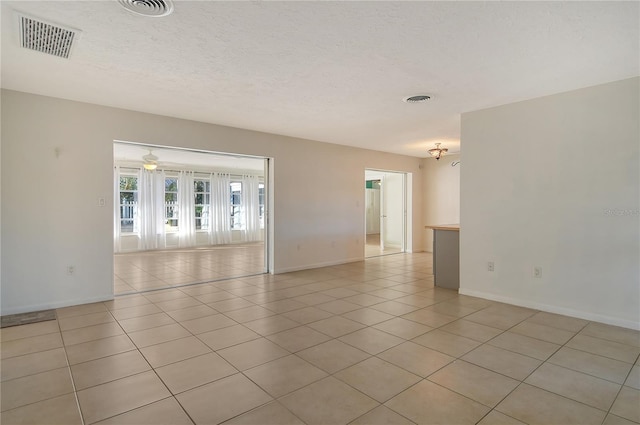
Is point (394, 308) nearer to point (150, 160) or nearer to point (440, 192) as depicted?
point (440, 192)

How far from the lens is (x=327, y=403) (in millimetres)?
2111

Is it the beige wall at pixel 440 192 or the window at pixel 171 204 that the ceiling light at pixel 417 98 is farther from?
the window at pixel 171 204

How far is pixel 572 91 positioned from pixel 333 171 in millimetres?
4245

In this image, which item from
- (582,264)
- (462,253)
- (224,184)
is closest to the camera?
(582,264)

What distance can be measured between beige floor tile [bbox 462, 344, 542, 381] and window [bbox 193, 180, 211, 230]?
9.42 metres

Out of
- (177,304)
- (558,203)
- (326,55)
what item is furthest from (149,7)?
(558,203)

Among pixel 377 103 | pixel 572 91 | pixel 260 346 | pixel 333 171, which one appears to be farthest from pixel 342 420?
pixel 333 171

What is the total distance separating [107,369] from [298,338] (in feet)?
5.12

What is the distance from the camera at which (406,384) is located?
232 centimetres

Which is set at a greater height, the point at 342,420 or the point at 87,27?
the point at 87,27

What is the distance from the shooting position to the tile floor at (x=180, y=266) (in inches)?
218

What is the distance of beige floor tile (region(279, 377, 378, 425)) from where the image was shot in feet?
6.45

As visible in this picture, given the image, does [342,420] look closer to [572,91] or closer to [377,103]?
[377,103]

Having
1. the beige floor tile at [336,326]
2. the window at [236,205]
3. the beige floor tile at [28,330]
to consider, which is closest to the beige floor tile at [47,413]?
the beige floor tile at [28,330]
